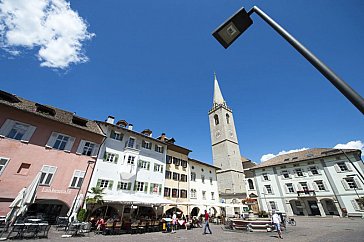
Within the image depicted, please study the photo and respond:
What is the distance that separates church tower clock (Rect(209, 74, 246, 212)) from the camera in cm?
4012

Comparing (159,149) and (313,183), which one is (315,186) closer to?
(313,183)

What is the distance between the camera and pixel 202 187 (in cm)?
2925

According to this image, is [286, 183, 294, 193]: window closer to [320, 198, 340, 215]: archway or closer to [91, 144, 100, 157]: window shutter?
[320, 198, 340, 215]: archway

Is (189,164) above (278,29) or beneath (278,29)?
above

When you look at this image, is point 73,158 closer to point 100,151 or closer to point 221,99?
point 100,151

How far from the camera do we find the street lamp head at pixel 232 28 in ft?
11.6

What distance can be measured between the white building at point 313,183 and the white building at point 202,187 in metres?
15.6

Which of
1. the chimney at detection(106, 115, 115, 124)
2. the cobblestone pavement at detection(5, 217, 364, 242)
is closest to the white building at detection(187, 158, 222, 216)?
the cobblestone pavement at detection(5, 217, 364, 242)

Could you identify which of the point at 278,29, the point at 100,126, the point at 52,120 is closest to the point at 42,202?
the point at 52,120

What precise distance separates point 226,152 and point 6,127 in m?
41.8

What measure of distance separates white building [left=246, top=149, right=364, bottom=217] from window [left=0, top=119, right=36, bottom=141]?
4264 centimetres

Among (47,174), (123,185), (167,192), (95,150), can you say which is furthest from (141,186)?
(47,174)

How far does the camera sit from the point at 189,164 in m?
29.2

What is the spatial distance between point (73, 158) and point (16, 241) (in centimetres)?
910
